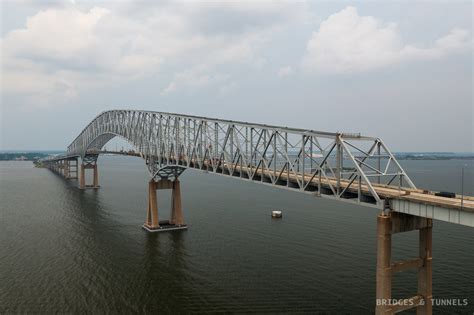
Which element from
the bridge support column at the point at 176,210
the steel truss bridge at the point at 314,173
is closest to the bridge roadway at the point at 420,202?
the steel truss bridge at the point at 314,173

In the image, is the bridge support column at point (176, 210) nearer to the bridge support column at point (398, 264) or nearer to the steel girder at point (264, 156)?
the steel girder at point (264, 156)

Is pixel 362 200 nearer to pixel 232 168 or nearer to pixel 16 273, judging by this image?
pixel 232 168

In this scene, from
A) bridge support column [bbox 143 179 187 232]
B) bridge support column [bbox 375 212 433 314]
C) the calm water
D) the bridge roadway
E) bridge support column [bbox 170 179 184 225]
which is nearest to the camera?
the bridge roadway

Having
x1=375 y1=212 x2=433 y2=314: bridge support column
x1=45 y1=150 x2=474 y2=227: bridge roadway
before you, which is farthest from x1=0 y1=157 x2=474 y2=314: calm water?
x1=45 y1=150 x2=474 y2=227: bridge roadway

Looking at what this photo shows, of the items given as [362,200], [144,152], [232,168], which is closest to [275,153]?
[232,168]

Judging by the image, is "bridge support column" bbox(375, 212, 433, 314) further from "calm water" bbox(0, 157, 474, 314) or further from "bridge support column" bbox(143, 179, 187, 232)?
"bridge support column" bbox(143, 179, 187, 232)

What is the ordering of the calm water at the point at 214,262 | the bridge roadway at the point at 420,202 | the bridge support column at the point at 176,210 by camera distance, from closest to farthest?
the bridge roadway at the point at 420,202 → the calm water at the point at 214,262 → the bridge support column at the point at 176,210
